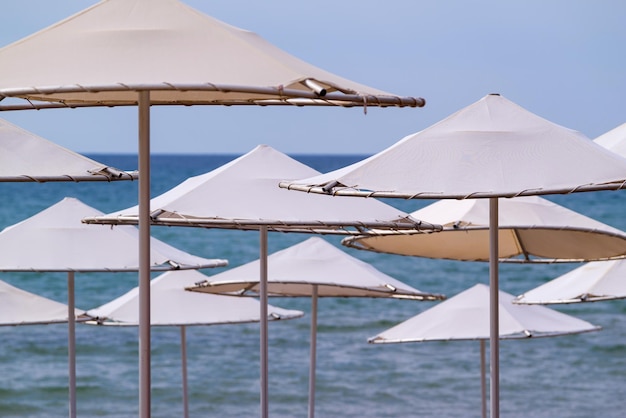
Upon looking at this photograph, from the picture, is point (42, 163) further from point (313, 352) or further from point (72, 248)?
point (313, 352)

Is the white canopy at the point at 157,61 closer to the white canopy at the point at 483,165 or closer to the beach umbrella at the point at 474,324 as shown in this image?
the white canopy at the point at 483,165

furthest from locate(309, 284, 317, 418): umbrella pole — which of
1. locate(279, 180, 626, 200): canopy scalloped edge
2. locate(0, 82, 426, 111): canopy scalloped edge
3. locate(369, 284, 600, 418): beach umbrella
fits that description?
locate(0, 82, 426, 111): canopy scalloped edge

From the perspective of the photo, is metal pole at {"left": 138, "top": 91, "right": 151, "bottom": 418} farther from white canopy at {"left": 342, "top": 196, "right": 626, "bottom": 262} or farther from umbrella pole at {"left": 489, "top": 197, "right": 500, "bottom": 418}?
white canopy at {"left": 342, "top": 196, "right": 626, "bottom": 262}

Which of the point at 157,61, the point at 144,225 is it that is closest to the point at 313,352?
the point at 144,225

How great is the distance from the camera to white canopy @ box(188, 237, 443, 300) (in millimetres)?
9570

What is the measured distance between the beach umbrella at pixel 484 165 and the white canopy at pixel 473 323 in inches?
171

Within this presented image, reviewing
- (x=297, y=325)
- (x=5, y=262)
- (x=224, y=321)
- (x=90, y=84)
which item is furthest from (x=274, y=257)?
(x=297, y=325)

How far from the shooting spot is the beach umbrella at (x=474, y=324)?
10094mm

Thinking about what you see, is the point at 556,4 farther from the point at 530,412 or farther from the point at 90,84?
the point at 90,84

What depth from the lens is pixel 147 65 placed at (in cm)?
420

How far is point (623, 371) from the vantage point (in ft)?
72.9

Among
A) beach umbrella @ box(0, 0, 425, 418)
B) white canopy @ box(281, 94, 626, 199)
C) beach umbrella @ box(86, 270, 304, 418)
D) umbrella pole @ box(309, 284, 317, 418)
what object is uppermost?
beach umbrella @ box(0, 0, 425, 418)

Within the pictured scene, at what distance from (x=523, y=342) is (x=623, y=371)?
133 inches

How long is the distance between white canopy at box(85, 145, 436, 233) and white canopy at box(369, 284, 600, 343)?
2.92 metres
